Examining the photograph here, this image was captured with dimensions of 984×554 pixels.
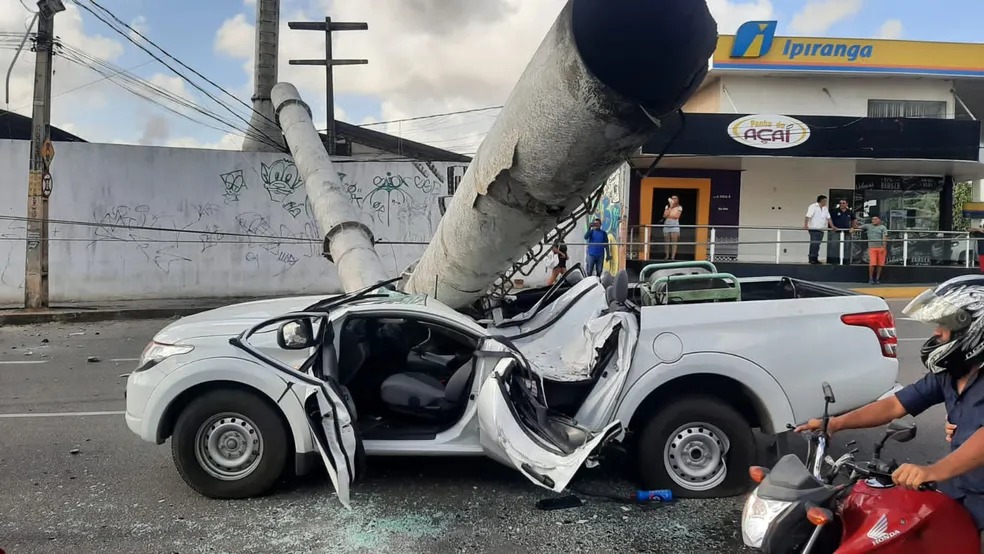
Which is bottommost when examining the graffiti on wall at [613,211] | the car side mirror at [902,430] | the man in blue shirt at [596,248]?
the car side mirror at [902,430]

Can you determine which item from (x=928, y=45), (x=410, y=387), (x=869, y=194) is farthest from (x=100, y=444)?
(x=928, y=45)

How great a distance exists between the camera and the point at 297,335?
172 inches

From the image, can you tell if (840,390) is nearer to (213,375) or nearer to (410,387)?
(410,387)

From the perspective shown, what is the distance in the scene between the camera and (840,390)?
173 inches

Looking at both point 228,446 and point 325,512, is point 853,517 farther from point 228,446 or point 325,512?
point 228,446

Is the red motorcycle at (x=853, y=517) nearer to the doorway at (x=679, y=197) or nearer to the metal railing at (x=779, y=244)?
the metal railing at (x=779, y=244)

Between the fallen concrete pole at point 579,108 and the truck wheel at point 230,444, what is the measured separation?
1815 millimetres

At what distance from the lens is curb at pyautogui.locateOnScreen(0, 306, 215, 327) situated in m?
13.1

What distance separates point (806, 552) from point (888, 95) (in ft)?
67.8

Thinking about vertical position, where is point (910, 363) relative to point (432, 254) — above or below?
below

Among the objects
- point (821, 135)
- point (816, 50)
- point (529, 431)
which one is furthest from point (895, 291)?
point (529, 431)

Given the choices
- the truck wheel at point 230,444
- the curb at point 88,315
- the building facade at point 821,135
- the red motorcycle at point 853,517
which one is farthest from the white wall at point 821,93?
the red motorcycle at point 853,517

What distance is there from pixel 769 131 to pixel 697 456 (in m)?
14.1

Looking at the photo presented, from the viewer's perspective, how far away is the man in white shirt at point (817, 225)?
49.4 feet
